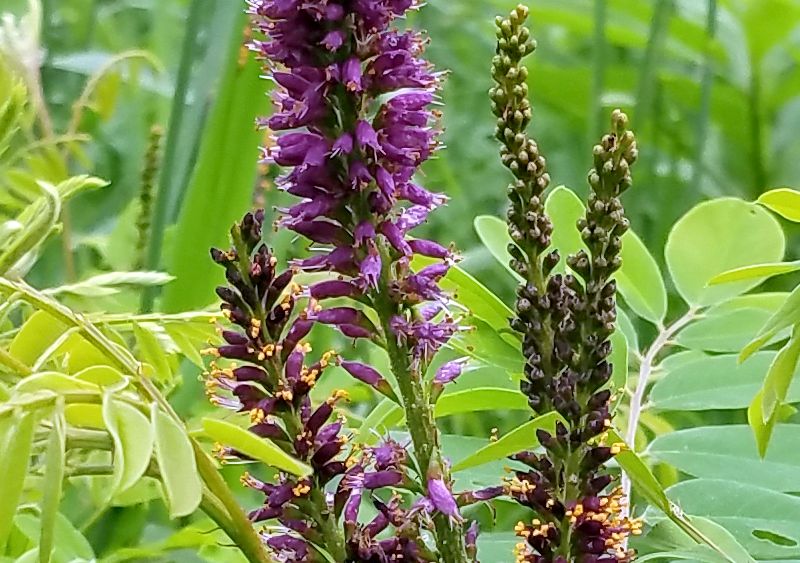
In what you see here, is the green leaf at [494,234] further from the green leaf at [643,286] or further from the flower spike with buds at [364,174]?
the flower spike with buds at [364,174]

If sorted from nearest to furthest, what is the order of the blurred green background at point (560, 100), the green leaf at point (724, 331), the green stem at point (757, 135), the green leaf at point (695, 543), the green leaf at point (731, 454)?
the green leaf at point (695, 543) → the green leaf at point (731, 454) → the green leaf at point (724, 331) → the blurred green background at point (560, 100) → the green stem at point (757, 135)

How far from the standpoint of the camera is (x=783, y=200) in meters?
0.43

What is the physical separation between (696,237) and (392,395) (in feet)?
0.91

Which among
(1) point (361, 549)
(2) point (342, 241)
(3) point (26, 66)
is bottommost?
(1) point (361, 549)

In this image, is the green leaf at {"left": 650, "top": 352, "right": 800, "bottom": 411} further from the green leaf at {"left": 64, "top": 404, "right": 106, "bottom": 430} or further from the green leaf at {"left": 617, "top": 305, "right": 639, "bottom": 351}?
the green leaf at {"left": 64, "top": 404, "right": 106, "bottom": 430}

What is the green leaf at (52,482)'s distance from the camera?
329mm

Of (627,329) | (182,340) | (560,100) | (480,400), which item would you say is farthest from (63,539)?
(560,100)

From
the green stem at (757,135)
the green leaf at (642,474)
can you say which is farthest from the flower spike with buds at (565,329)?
the green stem at (757,135)

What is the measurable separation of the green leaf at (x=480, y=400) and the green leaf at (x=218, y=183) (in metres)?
0.25

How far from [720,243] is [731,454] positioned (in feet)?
0.47

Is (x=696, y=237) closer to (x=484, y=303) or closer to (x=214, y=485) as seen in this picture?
(x=484, y=303)

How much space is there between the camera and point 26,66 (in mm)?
672

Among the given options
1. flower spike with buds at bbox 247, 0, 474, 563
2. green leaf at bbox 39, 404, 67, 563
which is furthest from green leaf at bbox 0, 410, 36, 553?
flower spike with buds at bbox 247, 0, 474, 563

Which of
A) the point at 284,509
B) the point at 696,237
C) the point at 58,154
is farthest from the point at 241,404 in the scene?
the point at 58,154
